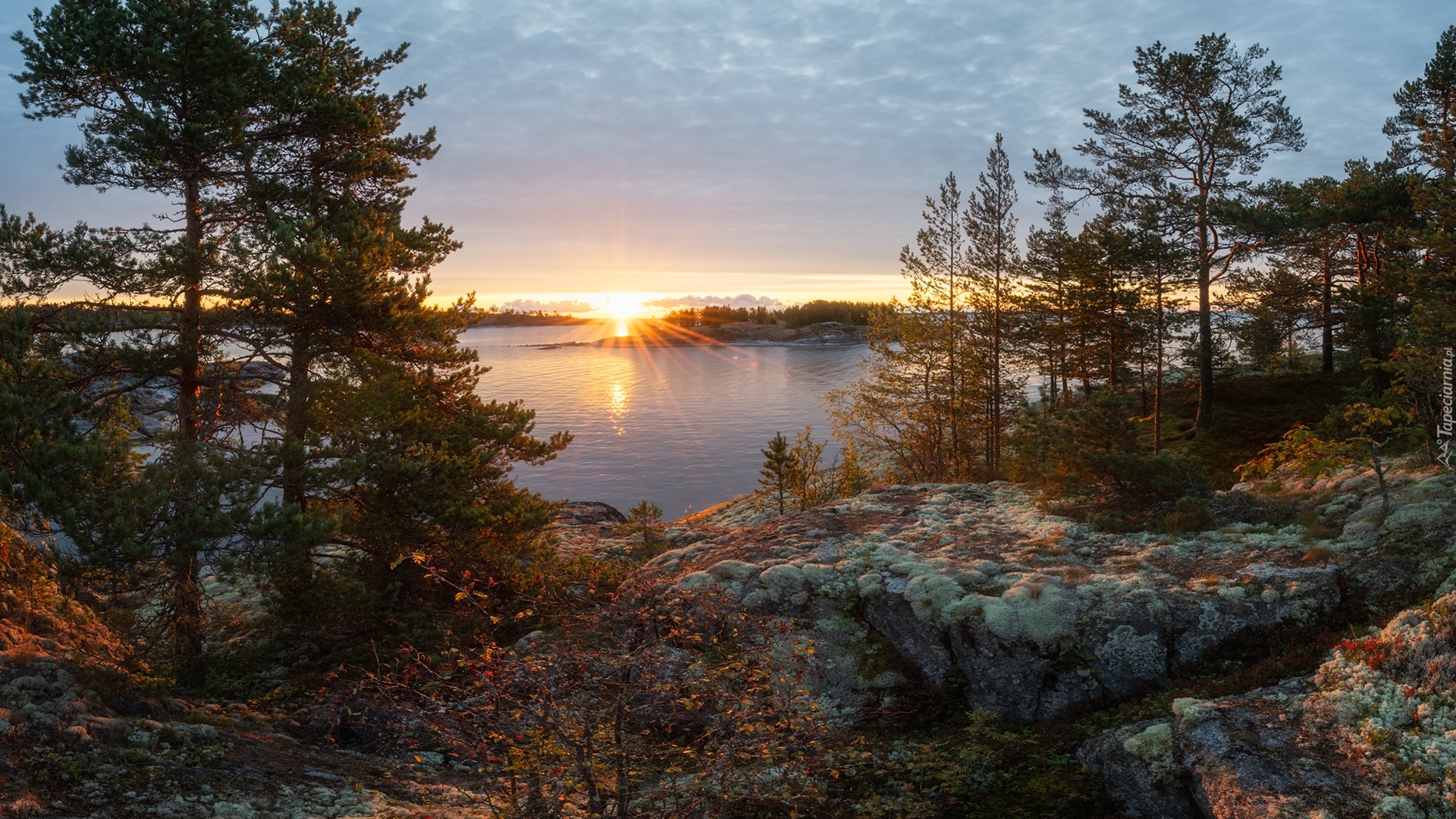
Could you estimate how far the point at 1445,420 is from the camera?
1200cm

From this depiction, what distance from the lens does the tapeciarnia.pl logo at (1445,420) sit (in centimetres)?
1159

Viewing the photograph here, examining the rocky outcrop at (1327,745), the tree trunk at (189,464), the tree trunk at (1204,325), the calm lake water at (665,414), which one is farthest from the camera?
the calm lake water at (665,414)

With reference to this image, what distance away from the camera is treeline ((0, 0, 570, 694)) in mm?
10102

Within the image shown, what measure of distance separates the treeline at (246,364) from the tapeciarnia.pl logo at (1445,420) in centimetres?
1529

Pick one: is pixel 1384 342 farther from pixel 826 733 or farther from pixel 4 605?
pixel 4 605

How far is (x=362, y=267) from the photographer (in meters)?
11.4

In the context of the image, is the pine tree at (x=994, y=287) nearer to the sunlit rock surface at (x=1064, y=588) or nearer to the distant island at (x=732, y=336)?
the sunlit rock surface at (x=1064, y=588)

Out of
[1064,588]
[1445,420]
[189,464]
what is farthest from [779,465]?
[189,464]

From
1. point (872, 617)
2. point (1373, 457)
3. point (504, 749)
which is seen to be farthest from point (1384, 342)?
point (504, 749)

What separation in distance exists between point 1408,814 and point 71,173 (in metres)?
18.7

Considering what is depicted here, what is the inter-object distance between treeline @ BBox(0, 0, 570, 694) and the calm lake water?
5038mm

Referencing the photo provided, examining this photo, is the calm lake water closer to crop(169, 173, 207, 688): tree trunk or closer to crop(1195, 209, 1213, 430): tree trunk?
crop(169, 173, 207, 688): tree trunk

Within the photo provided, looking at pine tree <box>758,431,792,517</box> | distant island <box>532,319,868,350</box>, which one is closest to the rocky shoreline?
pine tree <box>758,431,792,517</box>

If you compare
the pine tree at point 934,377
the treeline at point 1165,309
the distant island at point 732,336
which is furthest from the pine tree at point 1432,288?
the distant island at point 732,336
